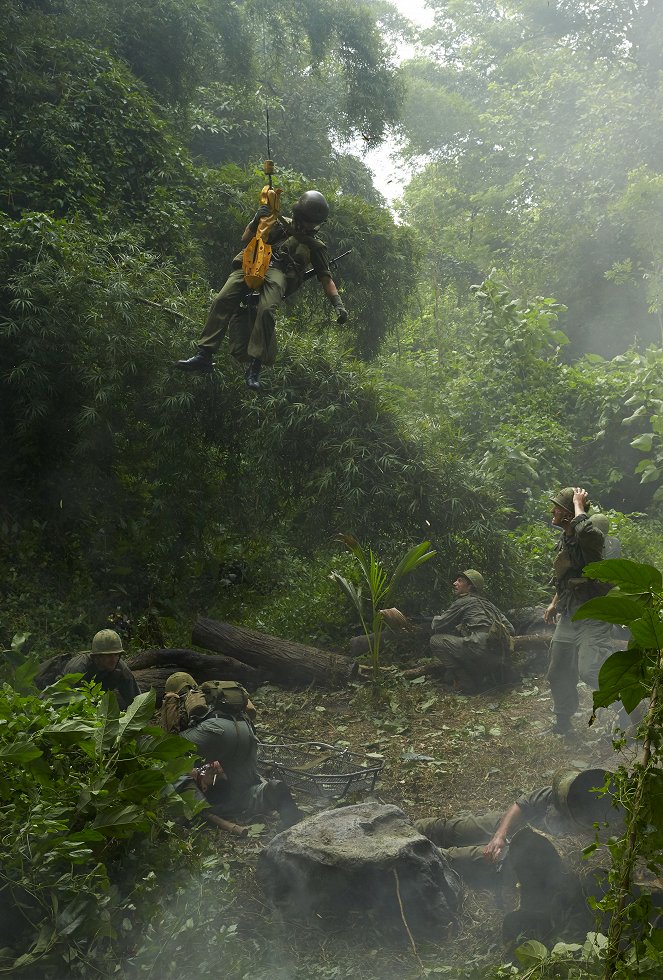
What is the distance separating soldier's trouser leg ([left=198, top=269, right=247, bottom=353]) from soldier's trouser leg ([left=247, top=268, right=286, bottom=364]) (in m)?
0.22

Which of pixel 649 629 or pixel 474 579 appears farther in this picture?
pixel 474 579

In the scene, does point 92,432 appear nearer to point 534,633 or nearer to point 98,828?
point 534,633

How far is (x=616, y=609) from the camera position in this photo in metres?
1.64

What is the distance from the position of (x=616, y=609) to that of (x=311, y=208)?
14.8 feet

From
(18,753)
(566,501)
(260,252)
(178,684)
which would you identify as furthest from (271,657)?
(18,753)

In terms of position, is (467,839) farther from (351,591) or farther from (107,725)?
(351,591)

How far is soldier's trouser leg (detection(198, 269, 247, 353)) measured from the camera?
6.22 m

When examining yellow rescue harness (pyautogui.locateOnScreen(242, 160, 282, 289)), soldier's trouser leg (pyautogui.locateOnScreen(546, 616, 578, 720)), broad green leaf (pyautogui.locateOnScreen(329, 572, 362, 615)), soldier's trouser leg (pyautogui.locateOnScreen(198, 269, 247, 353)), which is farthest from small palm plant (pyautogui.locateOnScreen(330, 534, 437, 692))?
yellow rescue harness (pyautogui.locateOnScreen(242, 160, 282, 289))

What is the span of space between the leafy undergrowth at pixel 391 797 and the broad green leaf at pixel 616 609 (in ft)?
5.26

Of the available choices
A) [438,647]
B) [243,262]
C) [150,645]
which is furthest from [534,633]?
[243,262]

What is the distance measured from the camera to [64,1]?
35.5ft

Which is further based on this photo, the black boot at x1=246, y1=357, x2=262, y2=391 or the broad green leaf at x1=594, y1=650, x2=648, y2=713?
the black boot at x1=246, y1=357, x2=262, y2=391

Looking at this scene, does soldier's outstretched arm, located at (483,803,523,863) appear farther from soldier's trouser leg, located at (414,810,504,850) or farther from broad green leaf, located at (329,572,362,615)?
broad green leaf, located at (329,572,362,615)

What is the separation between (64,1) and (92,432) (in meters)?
6.12
